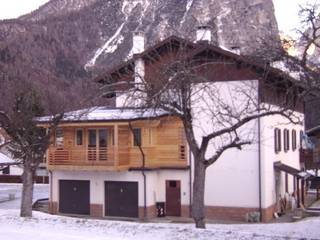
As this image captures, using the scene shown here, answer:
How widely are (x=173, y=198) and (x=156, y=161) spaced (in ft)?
7.30

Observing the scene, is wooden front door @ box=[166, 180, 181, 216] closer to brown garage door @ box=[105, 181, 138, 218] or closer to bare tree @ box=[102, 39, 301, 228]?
brown garage door @ box=[105, 181, 138, 218]

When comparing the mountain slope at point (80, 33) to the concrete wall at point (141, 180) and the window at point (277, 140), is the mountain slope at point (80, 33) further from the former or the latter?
the concrete wall at point (141, 180)

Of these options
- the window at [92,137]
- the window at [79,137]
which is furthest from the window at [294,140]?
the window at [79,137]

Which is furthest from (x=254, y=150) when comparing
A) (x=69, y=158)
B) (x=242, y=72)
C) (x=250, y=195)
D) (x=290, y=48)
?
(x=290, y=48)

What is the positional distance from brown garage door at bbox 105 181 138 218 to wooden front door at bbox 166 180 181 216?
5.75ft

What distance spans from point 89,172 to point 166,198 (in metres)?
4.54

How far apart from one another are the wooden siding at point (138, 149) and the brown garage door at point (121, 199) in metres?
1.18

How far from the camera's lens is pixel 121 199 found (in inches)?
1197

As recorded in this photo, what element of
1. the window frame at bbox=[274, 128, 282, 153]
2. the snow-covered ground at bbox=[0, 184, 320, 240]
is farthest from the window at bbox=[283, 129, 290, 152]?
the snow-covered ground at bbox=[0, 184, 320, 240]

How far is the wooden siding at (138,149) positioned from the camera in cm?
2991

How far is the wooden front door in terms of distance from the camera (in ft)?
99.1

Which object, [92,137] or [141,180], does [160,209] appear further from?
[92,137]

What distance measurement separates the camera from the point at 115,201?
1206 inches

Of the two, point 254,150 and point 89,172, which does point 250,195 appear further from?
point 89,172
